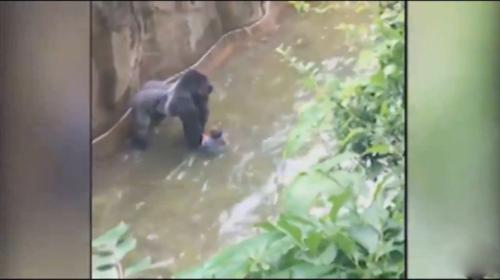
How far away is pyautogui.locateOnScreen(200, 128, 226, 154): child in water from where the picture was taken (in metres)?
1.22

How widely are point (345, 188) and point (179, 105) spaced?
0.31 metres

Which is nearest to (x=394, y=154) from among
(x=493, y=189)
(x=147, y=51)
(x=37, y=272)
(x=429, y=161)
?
(x=429, y=161)

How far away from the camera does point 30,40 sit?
45.5 inches

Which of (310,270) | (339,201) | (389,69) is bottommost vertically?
(310,270)

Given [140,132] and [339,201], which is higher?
[140,132]

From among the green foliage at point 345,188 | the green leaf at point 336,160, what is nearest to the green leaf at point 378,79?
the green foliage at point 345,188

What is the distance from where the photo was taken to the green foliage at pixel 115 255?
1.19 metres

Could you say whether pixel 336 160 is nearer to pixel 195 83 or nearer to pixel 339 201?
pixel 339 201

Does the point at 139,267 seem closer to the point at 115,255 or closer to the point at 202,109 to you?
the point at 115,255

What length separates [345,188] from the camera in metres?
1.20

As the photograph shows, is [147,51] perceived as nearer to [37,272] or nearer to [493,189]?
[37,272]

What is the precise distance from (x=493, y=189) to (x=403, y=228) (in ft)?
0.50

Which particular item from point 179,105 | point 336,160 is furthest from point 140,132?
point 336,160

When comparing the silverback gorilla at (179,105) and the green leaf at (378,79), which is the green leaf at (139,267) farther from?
the green leaf at (378,79)
